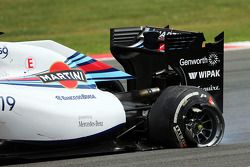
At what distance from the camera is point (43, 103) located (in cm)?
691

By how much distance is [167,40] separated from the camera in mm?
7844

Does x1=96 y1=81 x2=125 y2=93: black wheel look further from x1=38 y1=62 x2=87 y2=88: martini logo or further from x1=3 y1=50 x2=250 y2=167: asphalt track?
x1=3 y1=50 x2=250 y2=167: asphalt track

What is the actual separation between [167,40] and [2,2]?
24402 mm

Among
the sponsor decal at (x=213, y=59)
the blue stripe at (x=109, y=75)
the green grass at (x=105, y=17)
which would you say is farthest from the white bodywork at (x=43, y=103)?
the green grass at (x=105, y=17)

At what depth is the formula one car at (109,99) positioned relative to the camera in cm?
687

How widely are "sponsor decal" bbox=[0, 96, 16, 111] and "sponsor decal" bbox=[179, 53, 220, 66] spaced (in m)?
2.13

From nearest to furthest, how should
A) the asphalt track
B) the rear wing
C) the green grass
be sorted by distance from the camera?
the asphalt track
the rear wing
the green grass

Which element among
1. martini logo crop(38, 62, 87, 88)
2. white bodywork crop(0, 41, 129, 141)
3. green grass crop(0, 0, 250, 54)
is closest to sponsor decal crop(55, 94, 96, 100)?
white bodywork crop(0, 41, 129, 141)

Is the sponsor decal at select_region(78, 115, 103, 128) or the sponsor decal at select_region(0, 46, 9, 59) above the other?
the sponsor decal at select_region(0, 46, 9, 59)

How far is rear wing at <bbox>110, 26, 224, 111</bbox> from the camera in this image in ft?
26.1

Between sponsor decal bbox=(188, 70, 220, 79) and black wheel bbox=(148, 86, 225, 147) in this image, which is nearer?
black wheel bbox=(148, 86, 225, 147)

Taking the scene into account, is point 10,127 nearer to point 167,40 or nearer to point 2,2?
point 167,40

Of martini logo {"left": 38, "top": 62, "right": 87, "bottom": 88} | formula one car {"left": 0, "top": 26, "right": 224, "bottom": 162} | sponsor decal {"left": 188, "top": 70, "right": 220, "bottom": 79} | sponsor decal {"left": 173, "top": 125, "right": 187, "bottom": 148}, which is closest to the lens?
formula one car {"left": 0, "top": 26, "right": 224, "bottom": 162}

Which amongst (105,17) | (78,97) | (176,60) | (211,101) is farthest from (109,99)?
(105,17)
